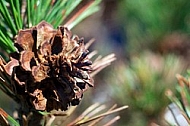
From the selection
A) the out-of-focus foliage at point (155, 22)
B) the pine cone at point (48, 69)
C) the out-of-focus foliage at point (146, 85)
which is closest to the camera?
the pine cone at point (48, 69)

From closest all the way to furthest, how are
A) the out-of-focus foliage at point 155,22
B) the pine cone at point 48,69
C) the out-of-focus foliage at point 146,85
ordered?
the pine cone at point 48,69 < the out-of-focus foliage at point 146,85 < the out-of-focus foliage at point 155,22

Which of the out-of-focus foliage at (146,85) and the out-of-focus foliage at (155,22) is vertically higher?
the out-of-focus foliage at (155,22)

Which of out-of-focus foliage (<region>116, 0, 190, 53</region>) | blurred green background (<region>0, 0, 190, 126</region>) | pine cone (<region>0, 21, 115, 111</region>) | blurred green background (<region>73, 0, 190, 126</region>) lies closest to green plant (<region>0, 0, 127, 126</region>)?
pine cone (<region>0, 21, 115, 111</region>)

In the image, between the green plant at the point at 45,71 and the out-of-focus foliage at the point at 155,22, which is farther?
the out-of-focus foliage at the point at 155,22

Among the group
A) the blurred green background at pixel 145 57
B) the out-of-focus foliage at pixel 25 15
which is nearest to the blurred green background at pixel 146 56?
the blurred green background at pixel 145 57

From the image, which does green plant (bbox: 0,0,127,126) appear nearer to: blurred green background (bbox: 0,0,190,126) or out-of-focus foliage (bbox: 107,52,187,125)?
blurred green background (bbox: 0,0,190,126)

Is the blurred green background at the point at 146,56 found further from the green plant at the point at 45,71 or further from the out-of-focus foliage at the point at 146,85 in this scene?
→ the green plant at the point at 45,71

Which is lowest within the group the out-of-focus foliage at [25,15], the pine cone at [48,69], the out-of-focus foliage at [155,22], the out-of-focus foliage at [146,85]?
the pine cone at [48,69]

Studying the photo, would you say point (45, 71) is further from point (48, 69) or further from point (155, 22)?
point (155, 22)
